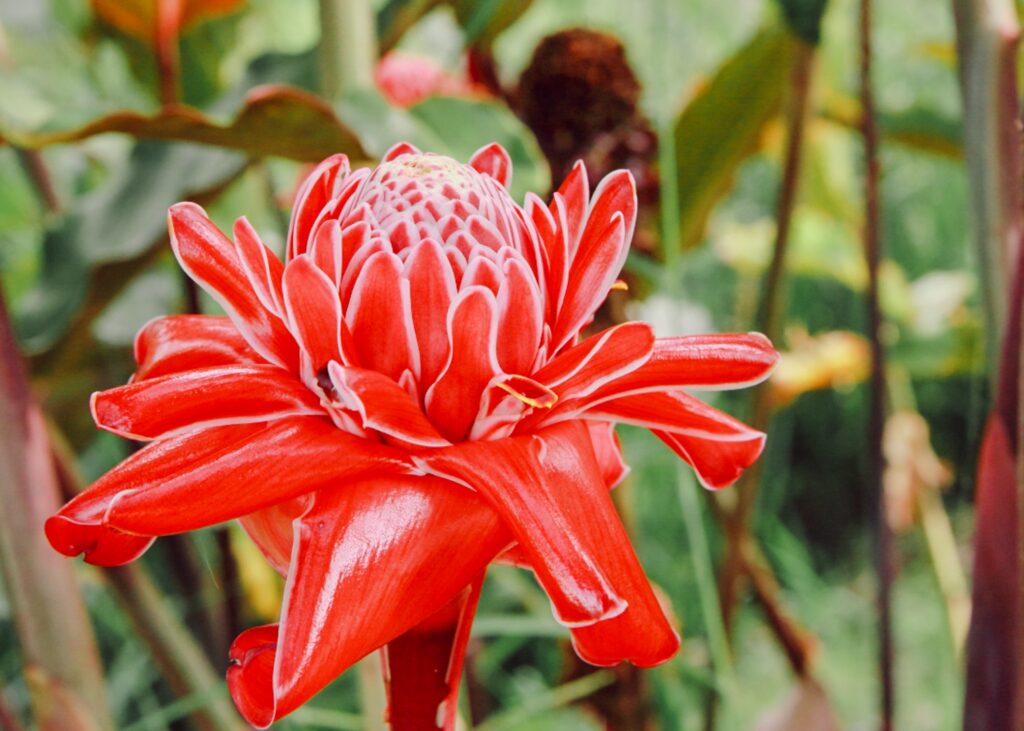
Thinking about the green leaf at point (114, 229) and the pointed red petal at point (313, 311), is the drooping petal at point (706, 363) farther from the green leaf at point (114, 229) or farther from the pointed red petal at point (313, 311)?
the green leaf at point (114, 229)

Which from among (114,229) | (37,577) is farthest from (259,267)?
(114,229)

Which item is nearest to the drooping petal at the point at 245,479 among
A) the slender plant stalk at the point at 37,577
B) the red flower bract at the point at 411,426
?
the red flower bract at the point at 411,426

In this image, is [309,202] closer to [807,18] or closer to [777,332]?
[807,18]

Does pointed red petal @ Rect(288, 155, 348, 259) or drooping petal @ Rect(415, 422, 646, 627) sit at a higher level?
pointed red petal @ Rect(288, 155, 348, 259)

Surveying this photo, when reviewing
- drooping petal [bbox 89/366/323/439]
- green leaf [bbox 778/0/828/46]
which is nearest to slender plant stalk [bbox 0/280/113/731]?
drooping petal [bbox 89/366/323/439]

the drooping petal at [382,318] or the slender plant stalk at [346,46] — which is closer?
the drooping petal at [382,318]

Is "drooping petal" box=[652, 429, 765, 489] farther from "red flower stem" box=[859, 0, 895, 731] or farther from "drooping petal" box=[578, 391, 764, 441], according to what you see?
"red flower stem" box=[859, 0, 895, 731]
